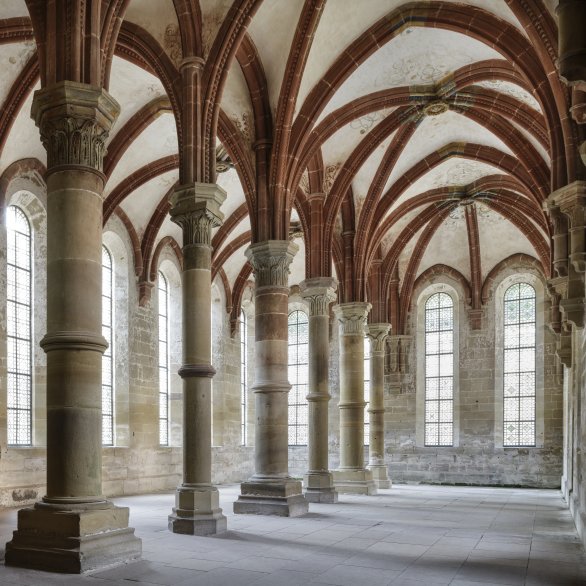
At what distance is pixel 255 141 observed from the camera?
14.7 meters

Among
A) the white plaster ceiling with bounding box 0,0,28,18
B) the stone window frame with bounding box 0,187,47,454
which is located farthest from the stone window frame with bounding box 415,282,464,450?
the white plaster ceiling with bounding box 0,0,28,18

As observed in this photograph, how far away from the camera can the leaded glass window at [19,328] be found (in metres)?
16.6

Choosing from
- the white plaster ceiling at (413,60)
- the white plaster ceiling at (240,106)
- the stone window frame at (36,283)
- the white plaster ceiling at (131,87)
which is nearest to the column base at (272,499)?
the stone window frame at (36,283)

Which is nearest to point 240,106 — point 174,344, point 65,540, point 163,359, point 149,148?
point 149,148

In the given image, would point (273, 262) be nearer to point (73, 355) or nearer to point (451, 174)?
point (73, 355)

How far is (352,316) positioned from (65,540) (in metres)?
13.2

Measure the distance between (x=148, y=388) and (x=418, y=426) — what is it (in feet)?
36.4

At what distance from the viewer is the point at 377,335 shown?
24047 millimetres

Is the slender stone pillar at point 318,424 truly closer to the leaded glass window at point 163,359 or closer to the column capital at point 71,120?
the leaded glass window at point 163,359

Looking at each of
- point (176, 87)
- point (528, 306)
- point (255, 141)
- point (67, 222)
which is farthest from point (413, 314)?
point (67, 222)

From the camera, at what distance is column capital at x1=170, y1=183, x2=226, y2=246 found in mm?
11562

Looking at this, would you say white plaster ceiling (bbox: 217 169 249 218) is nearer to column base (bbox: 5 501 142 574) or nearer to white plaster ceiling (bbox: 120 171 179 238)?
white plaster ceiling (bbox: 120 171 179 238)

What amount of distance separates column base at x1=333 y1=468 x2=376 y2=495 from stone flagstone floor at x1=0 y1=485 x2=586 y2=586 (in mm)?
3527

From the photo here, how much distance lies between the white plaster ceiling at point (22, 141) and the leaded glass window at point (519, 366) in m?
17.8
